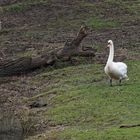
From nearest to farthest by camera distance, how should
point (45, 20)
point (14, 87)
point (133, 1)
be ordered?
point (14, 87)
point (45, 20)
point (133, 1)

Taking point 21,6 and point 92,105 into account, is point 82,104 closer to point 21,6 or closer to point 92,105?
point 92,105

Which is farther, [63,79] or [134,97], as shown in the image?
[63,79]

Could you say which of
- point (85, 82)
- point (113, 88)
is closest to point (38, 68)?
point (85, 82)

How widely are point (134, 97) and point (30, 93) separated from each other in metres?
3.99

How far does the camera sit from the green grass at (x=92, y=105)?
1402 centimetres

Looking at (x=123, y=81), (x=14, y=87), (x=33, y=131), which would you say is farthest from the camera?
(x=14, y=87)

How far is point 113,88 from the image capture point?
17.7 meters

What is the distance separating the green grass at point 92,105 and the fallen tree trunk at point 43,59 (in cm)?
94

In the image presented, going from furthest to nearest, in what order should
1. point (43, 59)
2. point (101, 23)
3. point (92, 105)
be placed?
point (101, 23) < point (43, 59) < point (92, 105)

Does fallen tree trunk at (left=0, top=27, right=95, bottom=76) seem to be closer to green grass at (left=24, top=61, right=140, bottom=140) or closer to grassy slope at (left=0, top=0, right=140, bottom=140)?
grassy slope at (left=0, top=0, right=140, bottom=140)

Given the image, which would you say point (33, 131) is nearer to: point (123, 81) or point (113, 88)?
point (113, 88)

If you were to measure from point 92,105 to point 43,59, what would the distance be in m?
6.09

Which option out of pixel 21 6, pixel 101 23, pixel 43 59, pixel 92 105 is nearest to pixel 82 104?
pixel 92 105

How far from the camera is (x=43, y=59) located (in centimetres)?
2217
